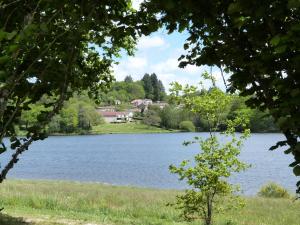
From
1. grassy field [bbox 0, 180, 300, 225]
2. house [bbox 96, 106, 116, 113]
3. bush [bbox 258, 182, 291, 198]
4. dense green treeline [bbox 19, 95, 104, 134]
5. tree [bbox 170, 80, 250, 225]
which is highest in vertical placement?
house [bbox 96, 106, 116, 113]

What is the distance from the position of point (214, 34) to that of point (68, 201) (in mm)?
16319

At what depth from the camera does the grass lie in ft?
509

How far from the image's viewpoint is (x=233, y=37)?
9.94 ft

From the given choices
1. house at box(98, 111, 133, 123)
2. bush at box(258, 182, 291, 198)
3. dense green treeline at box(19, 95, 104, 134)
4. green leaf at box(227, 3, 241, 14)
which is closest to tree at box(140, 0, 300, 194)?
green leaf at box(227, 3, 241, 14)

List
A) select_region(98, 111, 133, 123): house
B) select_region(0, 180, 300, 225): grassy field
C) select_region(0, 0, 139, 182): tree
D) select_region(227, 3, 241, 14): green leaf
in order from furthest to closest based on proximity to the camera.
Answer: select_region(98, 111, 133, 123): house → select_region(0, 180, 300, 225): grassy field → select_region(0, 0, 139, 182): tree → select_region(227, 3, 241, 14): green leaf

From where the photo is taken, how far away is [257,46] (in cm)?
293

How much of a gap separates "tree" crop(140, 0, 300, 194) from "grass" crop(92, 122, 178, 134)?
146 metres

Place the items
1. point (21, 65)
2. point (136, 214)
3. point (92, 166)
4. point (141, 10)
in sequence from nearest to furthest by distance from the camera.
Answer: point (21, 65) → point (141, 10) → point (136, 214) → point (92, 166)

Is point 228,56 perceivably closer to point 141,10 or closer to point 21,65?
point 141,10

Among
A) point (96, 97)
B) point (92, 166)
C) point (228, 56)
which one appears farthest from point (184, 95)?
point (92, 166)

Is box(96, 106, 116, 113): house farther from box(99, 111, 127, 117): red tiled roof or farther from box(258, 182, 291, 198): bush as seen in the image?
box(258, 182, 291, 198): bush

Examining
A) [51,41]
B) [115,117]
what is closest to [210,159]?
[51,41]

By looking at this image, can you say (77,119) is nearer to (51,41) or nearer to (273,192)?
(273,192)

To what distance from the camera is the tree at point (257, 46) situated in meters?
2.49
